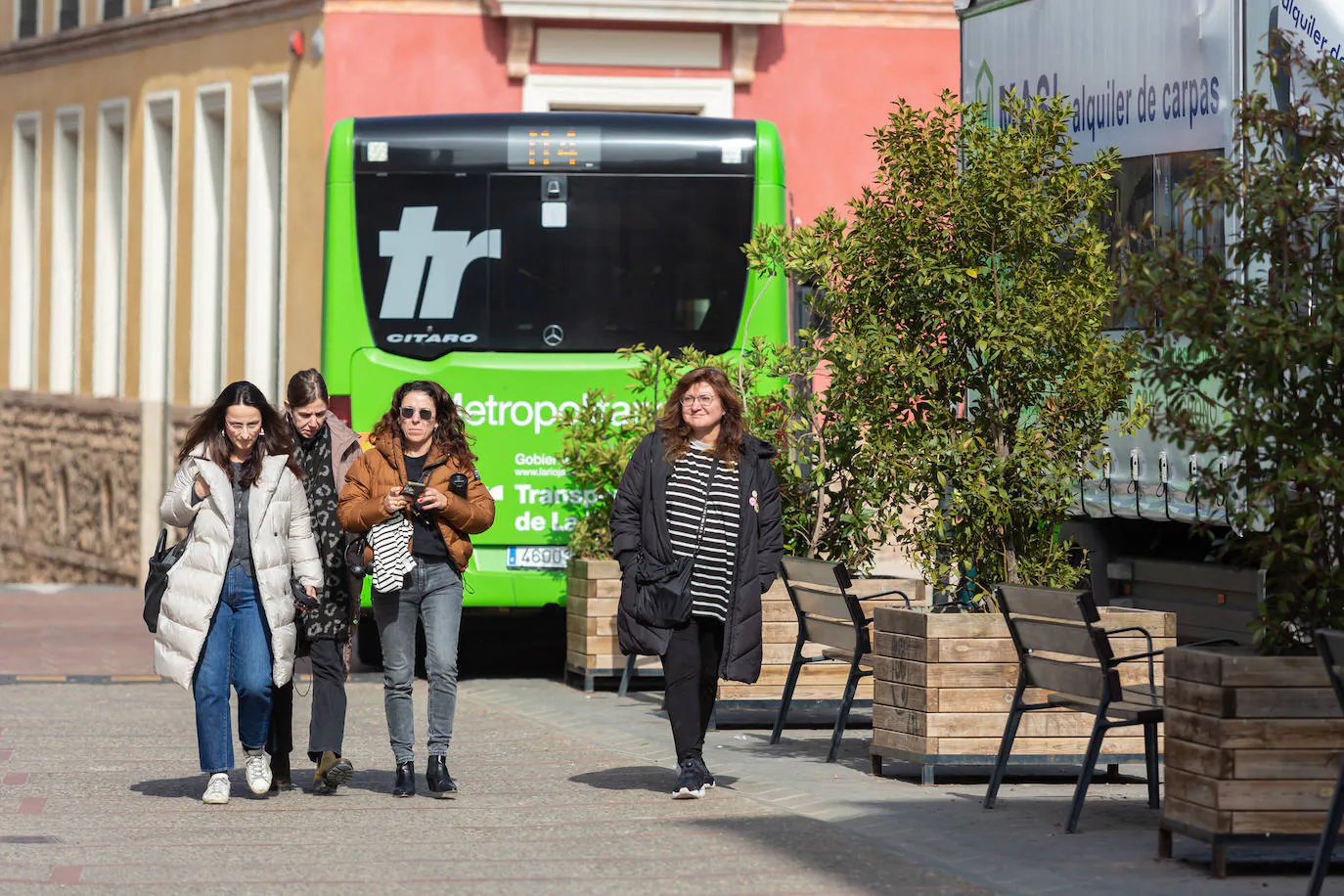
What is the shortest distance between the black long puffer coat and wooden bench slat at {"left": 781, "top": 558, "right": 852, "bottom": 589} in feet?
2.67

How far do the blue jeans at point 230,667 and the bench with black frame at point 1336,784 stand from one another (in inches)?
162

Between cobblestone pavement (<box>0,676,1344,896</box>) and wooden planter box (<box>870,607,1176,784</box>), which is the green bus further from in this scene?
wooden planter box (<box>870,607,1176,784</box>)

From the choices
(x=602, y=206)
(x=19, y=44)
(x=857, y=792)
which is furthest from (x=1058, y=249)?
(x=19, y=44)

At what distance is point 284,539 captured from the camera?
30.8 ft

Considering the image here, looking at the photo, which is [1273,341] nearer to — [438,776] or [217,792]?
[438,776]

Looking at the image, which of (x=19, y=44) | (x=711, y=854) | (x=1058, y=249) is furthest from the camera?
(x=19, y=44)

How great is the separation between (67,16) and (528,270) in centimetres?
1452

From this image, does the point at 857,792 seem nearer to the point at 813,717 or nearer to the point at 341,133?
the point at 813,717

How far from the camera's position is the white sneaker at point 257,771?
932 cm

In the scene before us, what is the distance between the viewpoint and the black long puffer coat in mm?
9320

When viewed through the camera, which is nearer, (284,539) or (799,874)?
(799,874)

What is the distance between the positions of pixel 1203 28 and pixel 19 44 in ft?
65.5

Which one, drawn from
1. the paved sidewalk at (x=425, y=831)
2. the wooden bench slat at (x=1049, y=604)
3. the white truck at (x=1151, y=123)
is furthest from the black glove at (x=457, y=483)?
the white truck at (x=1151, y=123)

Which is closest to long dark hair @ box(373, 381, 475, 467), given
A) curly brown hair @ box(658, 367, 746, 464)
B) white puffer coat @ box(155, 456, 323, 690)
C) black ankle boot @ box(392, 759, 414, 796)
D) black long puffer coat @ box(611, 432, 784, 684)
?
white puffer coat @ box(155, 456, 323, 690)
